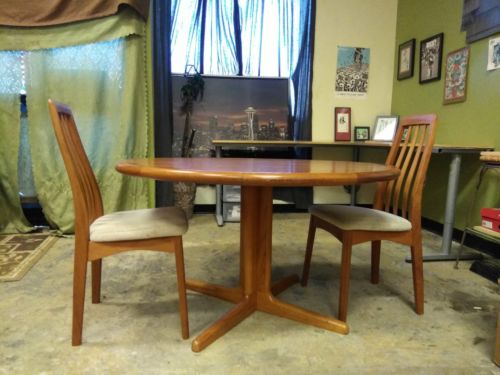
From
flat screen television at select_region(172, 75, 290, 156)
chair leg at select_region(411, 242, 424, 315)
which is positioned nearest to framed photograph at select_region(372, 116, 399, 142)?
flat screen television at select_region(172, 75, 290, 156)

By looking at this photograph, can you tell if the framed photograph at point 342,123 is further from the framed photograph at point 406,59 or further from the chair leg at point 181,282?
the chair leg at point 181,282

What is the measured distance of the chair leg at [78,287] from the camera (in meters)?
1.28

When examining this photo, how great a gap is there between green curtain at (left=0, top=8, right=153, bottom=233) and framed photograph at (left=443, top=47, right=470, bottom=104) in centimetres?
246

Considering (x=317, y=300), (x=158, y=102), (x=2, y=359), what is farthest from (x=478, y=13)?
(x=2, y=359)

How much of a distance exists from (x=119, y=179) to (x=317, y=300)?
195 centimetres

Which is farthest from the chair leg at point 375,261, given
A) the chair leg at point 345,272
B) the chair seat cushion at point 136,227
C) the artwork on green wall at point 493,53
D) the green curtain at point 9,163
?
the green curtain at point 9,163

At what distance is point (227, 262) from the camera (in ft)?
7.36

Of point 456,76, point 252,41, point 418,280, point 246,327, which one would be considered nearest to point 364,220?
point 418,280

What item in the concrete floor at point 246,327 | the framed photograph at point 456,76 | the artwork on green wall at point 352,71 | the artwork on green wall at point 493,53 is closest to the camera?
the concrete floor at point 246,327

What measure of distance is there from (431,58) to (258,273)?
8.48 ft

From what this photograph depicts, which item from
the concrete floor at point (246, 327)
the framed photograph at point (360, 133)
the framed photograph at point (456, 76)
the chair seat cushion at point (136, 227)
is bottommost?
the concrete floor at point (246, 327)

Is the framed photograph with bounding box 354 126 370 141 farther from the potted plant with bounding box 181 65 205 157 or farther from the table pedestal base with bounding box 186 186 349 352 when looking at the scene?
the table pedestal base with bounding box 186 186 349 352

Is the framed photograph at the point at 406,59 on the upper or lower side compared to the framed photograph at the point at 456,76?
upper

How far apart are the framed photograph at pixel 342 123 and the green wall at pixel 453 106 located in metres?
0.51
